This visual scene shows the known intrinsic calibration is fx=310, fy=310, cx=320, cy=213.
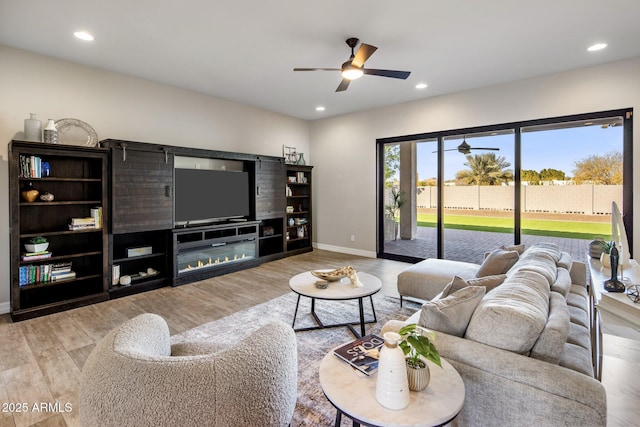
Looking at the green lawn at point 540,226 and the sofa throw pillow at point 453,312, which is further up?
the green lawn at point 540,226

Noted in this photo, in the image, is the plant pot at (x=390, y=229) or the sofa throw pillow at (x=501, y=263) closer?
the sofa throw pillow at (x=501, y=263)

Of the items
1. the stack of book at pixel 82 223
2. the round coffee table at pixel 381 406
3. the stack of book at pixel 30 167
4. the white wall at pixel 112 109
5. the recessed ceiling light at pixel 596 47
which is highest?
the recessed ceiling light at pixel 596 47

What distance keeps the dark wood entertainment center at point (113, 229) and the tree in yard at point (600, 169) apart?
5057 mm

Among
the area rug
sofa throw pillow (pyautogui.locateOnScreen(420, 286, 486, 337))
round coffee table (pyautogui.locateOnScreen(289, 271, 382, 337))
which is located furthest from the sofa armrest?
round coffee table (pyautogui.locateOnScreen(289, 271, 382, 337))

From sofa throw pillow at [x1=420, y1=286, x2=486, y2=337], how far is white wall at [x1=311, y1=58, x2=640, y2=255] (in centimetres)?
385

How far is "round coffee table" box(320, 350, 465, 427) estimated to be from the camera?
1.06 meters

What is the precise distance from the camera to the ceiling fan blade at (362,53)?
2.85 meters

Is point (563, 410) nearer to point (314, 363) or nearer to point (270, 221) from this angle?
point (314, 363)

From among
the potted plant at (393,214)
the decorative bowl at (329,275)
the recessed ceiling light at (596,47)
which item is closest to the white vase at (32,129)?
the decorative bowl at (329,275)

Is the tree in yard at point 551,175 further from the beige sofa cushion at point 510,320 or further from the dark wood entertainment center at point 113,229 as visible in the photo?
the dark wood entertainment center at point 113,229

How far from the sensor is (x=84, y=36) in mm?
3209

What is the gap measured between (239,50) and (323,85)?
1521 mm

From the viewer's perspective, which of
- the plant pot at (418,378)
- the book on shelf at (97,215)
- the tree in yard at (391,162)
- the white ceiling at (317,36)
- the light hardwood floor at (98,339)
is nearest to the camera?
the plant pot at (418,378)

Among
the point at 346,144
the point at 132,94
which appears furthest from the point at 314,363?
the point at 346,144
